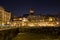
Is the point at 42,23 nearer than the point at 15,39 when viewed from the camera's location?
No

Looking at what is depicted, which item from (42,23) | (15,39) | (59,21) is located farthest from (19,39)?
(59,21)

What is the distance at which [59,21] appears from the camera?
98500 millimetres

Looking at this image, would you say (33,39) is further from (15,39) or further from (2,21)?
(2,21)

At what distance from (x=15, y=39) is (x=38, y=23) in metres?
→ 84.1

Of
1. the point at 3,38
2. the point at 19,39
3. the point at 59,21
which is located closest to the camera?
the point at 3,38

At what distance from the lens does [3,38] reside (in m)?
6.59

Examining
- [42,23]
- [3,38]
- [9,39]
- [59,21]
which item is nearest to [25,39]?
[9,39]

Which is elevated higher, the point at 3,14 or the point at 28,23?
the point at 3,14

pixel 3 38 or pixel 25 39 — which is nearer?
pixel 3 38

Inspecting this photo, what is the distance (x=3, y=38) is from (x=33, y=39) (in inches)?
66.6

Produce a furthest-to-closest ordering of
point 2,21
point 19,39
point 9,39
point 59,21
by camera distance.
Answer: point 59,21 → point 2,21 → point 19,39 → point 9,39

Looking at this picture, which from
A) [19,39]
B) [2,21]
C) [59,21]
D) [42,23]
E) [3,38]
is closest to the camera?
[3,38]

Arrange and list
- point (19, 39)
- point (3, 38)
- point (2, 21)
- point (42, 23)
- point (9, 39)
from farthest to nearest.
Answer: point (42, 23)
point (2, 21)
point (19, 39)
point (9, 39)
point (3, 38)

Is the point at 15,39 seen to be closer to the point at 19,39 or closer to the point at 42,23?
the point at 19,39
